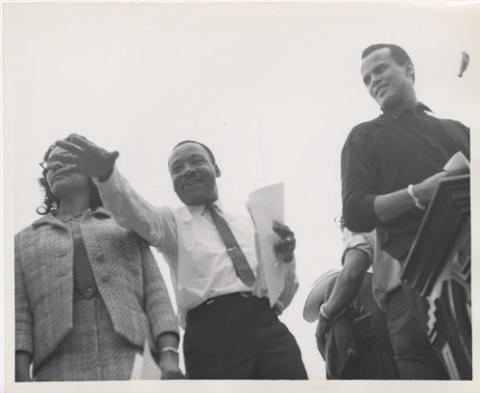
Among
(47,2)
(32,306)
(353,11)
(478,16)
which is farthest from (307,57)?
(32,306)

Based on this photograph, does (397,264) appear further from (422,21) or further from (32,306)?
(32,306)

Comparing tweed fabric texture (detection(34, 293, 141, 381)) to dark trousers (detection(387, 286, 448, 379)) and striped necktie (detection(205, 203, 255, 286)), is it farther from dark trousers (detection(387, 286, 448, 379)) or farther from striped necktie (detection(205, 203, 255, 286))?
dark trousers (detection(387, 286, 448, 379))

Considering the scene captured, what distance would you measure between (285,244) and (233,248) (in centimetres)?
29

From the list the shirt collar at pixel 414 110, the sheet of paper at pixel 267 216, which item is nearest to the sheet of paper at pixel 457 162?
the shirt collar at pixel 414 110

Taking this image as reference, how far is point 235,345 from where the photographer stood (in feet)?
17.6

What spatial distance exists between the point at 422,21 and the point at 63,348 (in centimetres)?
272

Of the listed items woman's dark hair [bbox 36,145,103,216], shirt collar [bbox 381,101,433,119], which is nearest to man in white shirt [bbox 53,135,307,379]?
woman's dark hair [bbox 36,145,103,216]

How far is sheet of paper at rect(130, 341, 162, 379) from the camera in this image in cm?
530

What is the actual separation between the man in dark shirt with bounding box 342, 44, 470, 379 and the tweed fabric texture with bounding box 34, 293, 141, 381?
1.44m

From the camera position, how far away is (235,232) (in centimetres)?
552

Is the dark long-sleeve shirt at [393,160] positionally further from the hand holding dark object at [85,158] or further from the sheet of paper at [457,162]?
the hand holding dark object at [85,158]

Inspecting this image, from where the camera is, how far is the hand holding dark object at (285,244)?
5469 millimetres

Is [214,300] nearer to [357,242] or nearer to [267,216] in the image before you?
[267,216]

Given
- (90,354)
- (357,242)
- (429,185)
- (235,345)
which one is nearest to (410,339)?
(357,242)
